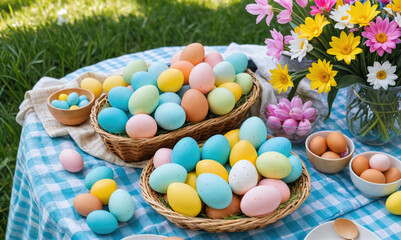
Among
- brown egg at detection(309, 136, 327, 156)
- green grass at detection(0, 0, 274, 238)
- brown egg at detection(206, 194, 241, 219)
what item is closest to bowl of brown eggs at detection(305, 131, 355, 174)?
brown egg at detection(309, 136, 327, 156)

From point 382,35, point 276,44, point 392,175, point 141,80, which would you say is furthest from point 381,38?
point 141,80

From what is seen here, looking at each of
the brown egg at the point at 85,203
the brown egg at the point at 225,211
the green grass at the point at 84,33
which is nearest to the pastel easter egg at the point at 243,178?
the brown egg at the point at 225,211

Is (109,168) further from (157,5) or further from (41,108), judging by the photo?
(157,5)

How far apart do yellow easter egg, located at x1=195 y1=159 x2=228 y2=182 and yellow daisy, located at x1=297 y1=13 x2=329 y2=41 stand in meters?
0.40

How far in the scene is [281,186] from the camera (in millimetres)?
1040

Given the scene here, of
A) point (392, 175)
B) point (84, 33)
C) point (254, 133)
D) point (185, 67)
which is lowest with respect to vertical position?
point (84, 33)

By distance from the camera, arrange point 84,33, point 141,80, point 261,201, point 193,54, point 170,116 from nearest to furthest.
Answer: point 261,201 < point 170,116 < point 141,80 < point 193,54 < point 84,33

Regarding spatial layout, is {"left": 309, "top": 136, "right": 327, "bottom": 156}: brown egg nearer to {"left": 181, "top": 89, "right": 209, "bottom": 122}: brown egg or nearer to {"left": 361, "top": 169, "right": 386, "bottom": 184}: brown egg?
{"left": 361, "top": 169, "right": 386, "bottom": 184}: brown egg

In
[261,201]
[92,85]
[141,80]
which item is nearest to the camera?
[261,201]

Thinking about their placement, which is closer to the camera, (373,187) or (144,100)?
(373,187)

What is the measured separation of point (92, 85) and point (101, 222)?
68 centimetres

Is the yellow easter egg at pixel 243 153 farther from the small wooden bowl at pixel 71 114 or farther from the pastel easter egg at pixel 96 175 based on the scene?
the small wooden bowl at pixel 71 114

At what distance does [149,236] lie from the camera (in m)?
1.01

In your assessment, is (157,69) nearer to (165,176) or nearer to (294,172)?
(165,176)
